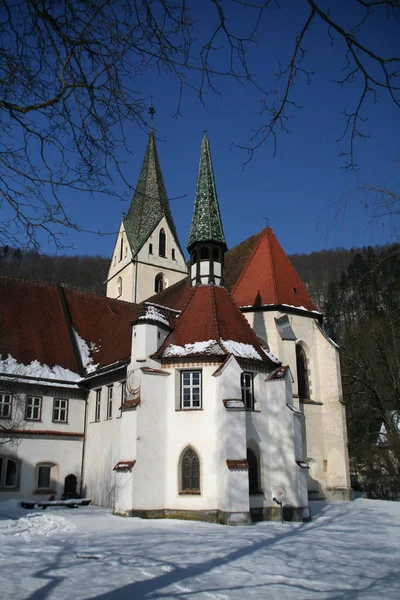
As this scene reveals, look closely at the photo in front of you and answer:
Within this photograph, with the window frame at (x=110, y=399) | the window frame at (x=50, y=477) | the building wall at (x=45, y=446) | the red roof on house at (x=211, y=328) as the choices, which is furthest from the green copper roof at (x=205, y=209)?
the window frame at (x=50, y=477)

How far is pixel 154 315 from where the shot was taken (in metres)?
19.8

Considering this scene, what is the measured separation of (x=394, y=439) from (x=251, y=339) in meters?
9.99

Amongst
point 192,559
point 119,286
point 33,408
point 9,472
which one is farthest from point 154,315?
point 119,286

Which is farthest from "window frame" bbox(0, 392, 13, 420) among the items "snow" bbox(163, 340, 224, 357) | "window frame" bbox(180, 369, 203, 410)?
"window frame" bbox(180, 369, 203, 410)

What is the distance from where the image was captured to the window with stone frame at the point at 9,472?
→ 21.5 m

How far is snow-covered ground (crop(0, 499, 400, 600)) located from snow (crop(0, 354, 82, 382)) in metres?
7.70

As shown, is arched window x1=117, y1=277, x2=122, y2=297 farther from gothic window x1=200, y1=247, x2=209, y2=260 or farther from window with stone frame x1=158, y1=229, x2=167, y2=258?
gothic window x1=200, y1=247, x2=209, y2=260

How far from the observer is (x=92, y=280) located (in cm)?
6694

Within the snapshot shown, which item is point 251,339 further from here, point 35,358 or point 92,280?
point 92,280

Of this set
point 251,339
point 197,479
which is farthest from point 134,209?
point 197,479

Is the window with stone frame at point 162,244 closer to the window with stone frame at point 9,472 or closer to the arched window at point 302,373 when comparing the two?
the arched window at point 302,373

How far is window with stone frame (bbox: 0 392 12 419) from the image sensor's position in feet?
73.9

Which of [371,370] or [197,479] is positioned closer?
[197,479]

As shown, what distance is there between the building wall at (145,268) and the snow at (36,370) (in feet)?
47.6
